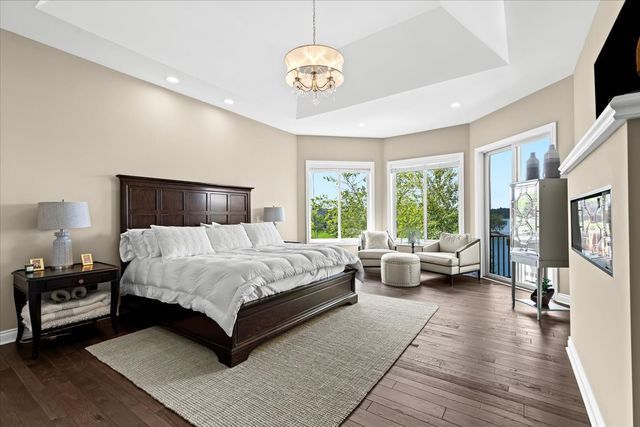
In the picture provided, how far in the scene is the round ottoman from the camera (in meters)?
4.91

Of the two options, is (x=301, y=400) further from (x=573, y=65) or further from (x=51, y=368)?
(x=573, y=65)

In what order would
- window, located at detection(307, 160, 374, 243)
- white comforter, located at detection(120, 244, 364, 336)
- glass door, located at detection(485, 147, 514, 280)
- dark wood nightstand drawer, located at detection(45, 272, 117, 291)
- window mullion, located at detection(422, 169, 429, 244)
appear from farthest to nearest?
1. window, located at detection(307, 160, 374, 243)
2. window mullion, located at detection(422, 169, 429, 244)
3. glass door, located at detection(485, 147, 514, 280)
4. dark wood nightstand drawer, located at detection(45, 272, 117, 291)
5. white comforter, located at detection(120, 244, 364, 336)

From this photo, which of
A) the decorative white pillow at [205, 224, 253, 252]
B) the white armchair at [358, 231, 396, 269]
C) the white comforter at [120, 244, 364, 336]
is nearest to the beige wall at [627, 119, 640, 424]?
the white comforter at [120, 244, 364, 336]

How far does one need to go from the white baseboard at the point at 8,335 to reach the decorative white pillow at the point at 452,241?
6011mm

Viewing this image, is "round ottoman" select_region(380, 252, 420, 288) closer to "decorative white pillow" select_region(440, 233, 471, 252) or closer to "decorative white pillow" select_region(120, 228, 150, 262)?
"decorative white pillow" select_region(440, 233, 471, 252)

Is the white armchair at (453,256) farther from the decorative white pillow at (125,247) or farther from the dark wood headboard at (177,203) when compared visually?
the decorative white pillow at (125,247)

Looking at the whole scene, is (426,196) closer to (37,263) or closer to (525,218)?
(525,218)

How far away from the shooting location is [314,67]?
290 cm

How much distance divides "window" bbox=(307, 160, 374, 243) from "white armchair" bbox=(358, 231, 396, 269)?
0.63 meters

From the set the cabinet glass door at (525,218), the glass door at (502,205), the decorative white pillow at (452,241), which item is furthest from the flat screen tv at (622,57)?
A: the decorative white pillow at (452,241)

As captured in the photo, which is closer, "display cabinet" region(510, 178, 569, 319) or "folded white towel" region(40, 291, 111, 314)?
"folded white towel" region(40, 291, 111, 314)

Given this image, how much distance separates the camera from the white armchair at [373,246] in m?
5.80

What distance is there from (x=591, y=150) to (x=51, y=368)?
4.04 m

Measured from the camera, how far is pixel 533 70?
12.4ft
